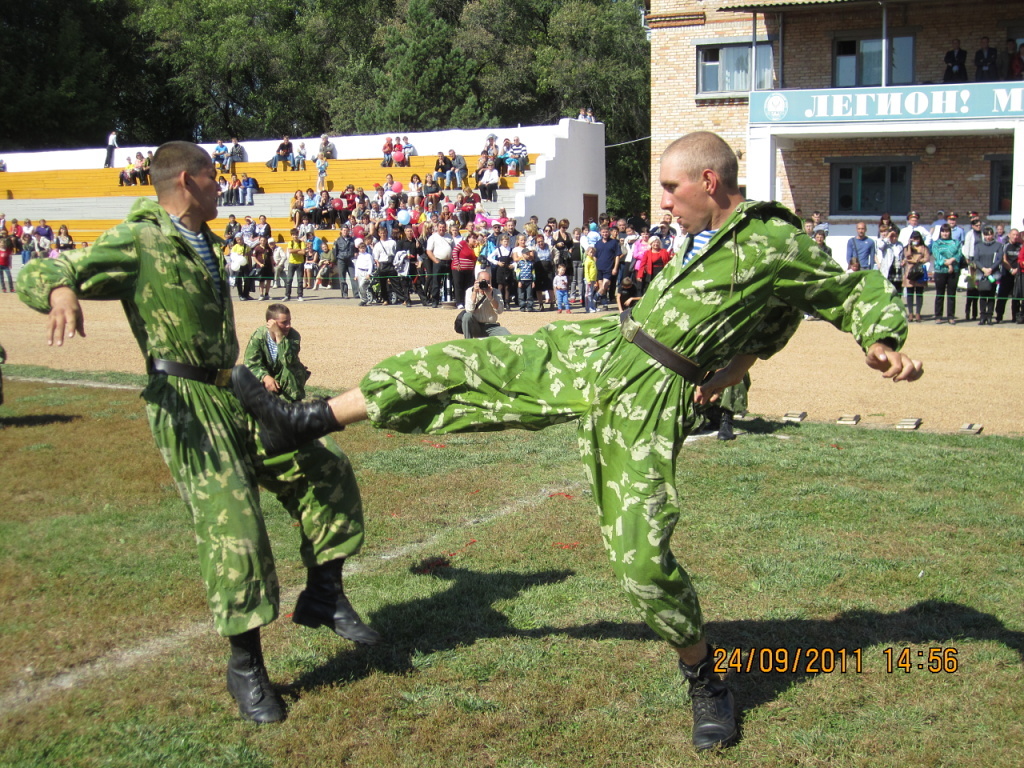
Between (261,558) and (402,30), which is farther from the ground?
(402,30)

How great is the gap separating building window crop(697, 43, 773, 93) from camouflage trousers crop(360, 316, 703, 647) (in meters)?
28.8

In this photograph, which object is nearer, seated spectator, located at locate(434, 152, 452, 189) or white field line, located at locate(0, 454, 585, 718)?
white field line, located at locate(0, 454, 585, 718)

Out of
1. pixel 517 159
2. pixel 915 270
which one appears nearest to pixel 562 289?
pixel 915 270

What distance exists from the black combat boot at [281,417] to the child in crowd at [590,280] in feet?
56.5

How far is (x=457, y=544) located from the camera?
5867 millimetres

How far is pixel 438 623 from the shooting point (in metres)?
4.73

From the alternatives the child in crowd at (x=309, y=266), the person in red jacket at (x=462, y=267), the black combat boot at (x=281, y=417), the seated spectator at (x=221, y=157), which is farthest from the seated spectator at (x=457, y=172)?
the black combat boot at (x=281, y=417)

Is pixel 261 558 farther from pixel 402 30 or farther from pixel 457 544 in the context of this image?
pixel 402 30

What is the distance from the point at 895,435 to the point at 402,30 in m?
42.4

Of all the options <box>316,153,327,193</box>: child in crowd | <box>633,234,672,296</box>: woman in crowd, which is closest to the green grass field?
<box>633,234,672,296</box>: woman in crowd

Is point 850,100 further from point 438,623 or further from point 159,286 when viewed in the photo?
point 159,286

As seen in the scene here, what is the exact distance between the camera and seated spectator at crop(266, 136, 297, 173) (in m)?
35.1

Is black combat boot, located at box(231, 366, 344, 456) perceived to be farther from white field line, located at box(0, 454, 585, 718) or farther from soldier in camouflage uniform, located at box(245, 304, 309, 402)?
soldier in camouflage uniform, located at box(245, 304, 309, 402)

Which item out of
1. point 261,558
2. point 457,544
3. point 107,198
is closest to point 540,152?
point 107,198
